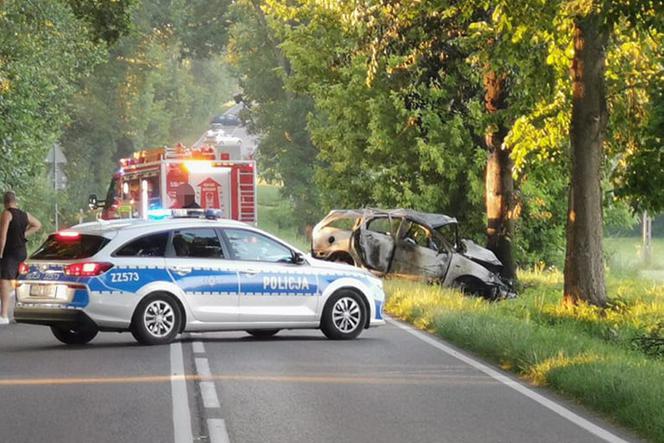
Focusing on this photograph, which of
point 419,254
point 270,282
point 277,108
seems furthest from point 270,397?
point 277,108

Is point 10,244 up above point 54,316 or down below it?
above

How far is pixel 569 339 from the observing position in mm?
16828

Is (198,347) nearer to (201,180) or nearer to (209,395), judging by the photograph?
(209,395)

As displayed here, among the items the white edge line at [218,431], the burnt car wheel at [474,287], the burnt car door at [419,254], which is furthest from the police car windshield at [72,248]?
the burnt car wheel at [474,287]

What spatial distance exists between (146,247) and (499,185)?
1512cm

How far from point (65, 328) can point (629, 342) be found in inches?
288

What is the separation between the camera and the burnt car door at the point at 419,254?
2978 cm

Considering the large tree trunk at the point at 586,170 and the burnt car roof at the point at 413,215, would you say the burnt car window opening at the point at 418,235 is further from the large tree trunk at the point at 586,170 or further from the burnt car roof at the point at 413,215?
the large tree trunk at the point at 586,170

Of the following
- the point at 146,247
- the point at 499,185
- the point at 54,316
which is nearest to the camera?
the point at 54,316

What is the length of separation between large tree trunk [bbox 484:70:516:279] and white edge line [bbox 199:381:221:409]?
18.0 meters

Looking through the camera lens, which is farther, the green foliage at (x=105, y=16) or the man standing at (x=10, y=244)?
the green foliage at (x=105, y=16)

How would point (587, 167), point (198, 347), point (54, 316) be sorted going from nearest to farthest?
point (54, 316)
point (198, 347)
point (587, 167)

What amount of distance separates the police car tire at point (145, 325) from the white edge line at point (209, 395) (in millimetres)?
3714

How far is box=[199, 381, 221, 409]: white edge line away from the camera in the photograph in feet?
40.6
